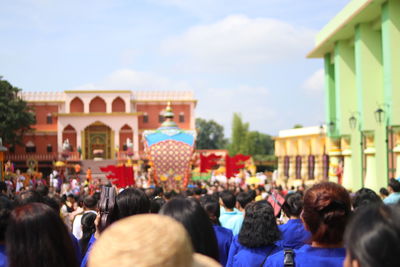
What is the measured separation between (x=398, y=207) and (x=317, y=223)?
1250 mm

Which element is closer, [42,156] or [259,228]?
[259,228]

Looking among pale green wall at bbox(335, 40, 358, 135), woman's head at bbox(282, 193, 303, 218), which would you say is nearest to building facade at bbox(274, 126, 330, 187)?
pale green wall at bbox(335, 40, 358, 135)

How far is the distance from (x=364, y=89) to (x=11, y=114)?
30650 mm

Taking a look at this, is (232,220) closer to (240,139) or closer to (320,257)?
(320,257)

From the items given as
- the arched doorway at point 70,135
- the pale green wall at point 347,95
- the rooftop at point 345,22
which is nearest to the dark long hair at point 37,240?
the rooftop at point 345,22

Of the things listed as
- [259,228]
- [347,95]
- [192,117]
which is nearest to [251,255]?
[259,228]

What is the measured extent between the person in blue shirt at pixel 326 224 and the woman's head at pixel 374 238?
1261 millimetres

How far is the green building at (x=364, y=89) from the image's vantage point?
17.3 metres

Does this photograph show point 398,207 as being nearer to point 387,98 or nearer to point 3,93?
point 387,98

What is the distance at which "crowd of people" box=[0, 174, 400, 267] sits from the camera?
183 cm

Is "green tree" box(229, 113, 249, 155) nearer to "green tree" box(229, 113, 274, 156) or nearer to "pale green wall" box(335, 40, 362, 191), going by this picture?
"green tree" box(229, 113, 274, 156)

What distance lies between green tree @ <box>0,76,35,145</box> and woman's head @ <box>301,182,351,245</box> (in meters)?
40.6

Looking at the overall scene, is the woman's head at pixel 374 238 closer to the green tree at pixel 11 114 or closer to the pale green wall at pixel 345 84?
the pale green wall at pixel 345 84

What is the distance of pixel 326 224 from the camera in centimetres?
340
